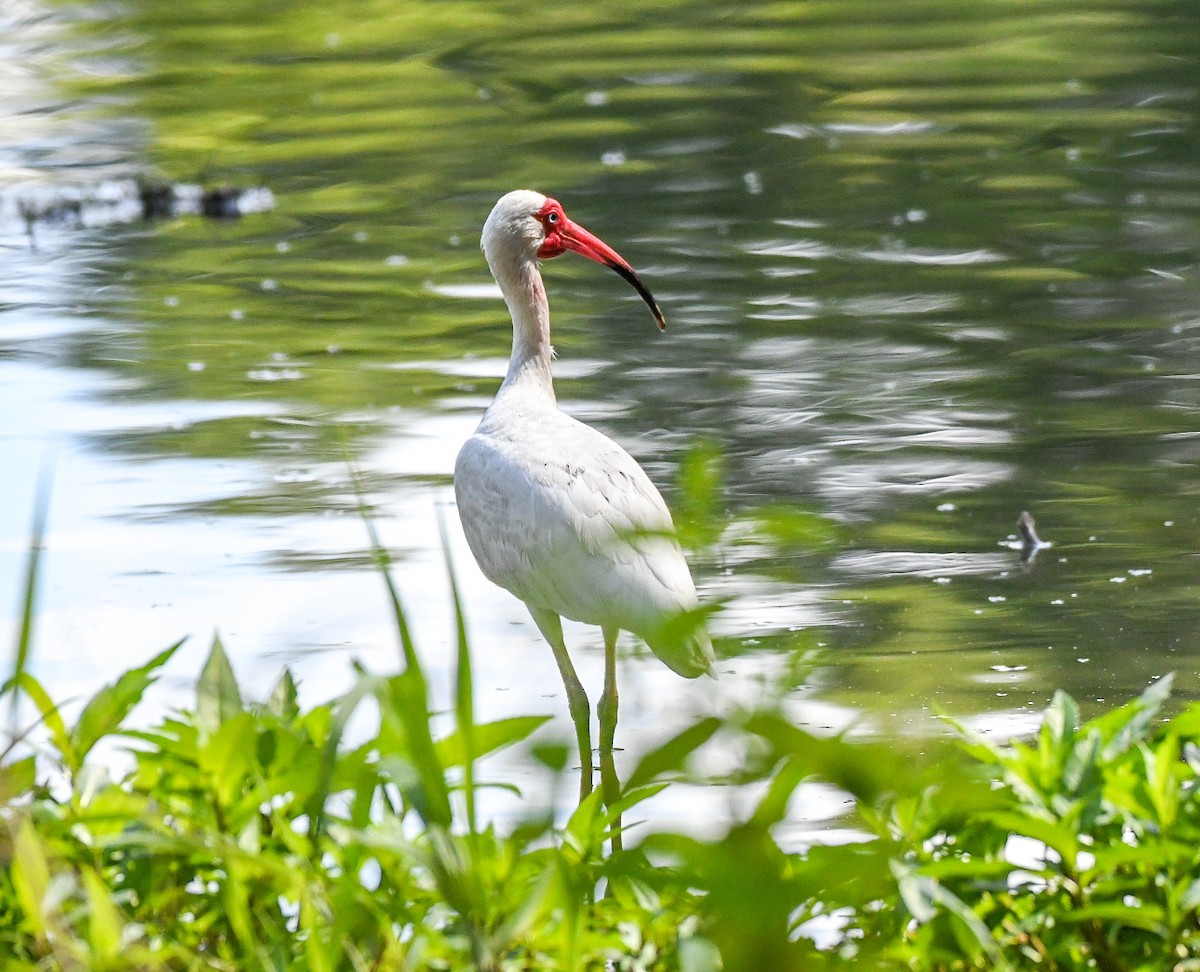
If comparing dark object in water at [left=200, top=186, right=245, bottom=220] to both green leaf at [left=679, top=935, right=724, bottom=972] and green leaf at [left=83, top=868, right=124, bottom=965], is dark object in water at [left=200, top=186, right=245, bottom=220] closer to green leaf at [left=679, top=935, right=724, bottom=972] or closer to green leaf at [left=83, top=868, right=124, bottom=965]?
green leaf at [left=83, top=868, right=124, bottom=965]

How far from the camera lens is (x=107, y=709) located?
2.86m

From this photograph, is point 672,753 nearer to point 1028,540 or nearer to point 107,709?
point 107,709

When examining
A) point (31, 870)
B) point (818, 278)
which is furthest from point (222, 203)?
point (31, 870)

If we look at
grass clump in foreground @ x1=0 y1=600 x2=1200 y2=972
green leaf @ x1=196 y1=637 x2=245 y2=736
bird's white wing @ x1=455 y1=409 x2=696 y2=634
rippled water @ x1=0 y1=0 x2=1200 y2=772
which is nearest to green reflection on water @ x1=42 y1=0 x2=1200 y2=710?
rippled water @ x1=0 y1=0 x2=1200 y2=772

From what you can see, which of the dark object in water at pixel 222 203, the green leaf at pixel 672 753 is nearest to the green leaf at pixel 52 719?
the green leaf at pixel 672 753

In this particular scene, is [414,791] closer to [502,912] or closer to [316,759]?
[502,912]

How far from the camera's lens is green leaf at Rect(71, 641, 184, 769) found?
9.34 ft

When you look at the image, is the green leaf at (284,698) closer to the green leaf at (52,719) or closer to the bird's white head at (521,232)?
the green leaf at (52,719)

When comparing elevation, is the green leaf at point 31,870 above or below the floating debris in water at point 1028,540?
above

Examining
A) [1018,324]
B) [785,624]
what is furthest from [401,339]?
[785,624]

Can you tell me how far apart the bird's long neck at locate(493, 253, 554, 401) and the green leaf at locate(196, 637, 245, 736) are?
271cm

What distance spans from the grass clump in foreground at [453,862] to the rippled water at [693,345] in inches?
12.6

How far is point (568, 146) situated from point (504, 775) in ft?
31.2

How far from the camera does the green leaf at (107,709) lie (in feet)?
9.34
